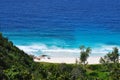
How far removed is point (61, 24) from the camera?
129m

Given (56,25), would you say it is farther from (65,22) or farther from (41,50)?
(41,50)

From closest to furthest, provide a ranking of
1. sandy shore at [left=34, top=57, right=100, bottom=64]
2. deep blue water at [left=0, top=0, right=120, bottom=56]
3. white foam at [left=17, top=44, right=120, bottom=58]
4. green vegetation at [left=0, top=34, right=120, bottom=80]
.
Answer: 1. green vegetation at [left=0, top=34, right=120, bottom=80]
2. sandy shore at [left=34, top=57, right=100, bottom=64]
3. white foam at [left=17, top=44, right=120, bottom=58]
4. deep blue water at [left=0, top=0, right=120, bottom=56]

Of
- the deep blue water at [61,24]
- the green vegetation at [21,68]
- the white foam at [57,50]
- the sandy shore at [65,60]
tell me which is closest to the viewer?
the green vegetation at [21,68]

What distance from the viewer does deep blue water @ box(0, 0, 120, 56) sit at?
10238cm

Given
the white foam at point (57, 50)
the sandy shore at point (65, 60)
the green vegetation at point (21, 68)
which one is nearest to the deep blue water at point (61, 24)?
the white foam at point (57, 50)

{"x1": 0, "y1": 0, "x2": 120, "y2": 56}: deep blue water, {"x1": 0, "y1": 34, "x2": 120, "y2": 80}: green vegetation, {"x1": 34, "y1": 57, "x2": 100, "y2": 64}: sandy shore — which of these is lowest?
{"x1": 0, "y1": 34, "x2": 120, "y2": 80}: green vegetation

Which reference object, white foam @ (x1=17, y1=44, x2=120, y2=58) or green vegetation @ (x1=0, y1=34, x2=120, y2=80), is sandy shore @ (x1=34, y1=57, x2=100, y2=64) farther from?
green vegetation @ (x1=0, y1=34, x2=120, y2=80)

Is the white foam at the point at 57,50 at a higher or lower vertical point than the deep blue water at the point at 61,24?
lower

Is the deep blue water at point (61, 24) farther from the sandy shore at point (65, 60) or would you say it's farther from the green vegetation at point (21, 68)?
the green vegetation at point (21, 68)

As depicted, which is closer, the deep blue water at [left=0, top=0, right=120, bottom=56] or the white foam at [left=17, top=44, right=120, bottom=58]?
the white foam at [left=17, top=44, right=120, bottom=58]

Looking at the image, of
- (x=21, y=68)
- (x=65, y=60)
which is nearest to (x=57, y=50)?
(x=65, y=60)

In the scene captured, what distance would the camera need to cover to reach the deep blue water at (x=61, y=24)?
102375mm

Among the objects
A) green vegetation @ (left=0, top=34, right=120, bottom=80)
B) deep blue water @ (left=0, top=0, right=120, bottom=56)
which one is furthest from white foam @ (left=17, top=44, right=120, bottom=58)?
green vegetation @ (left=0, top=34, right=120, bottom=80)

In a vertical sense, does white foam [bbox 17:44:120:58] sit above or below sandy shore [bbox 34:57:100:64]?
above
